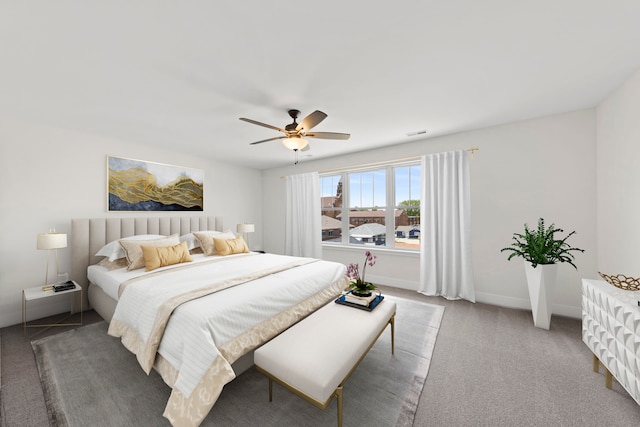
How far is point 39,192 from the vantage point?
3.00 m

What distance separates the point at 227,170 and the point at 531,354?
552 cm

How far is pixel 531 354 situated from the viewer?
221 centimetres

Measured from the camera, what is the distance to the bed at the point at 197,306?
150 centimetres

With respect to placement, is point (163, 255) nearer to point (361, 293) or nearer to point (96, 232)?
point (96, 232)

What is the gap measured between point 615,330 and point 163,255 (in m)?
4.37

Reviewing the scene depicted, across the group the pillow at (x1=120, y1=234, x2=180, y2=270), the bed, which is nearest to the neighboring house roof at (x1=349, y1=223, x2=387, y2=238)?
the bed

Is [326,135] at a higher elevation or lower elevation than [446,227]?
higher

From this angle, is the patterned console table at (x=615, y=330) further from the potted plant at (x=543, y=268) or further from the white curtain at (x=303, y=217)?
the white curtain at (x=303, y=217)

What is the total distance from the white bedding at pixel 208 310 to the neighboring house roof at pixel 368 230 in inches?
70.4

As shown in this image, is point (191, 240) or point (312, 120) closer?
point (312, 120)

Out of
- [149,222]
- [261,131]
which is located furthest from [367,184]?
[149,222]

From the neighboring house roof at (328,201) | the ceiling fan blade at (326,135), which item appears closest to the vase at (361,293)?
the ceiling fan blade at (326,135)

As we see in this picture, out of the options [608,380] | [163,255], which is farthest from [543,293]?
[163,255]

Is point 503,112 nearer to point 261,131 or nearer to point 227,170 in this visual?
point 261,131
